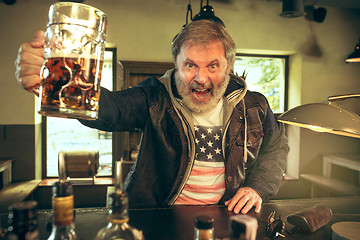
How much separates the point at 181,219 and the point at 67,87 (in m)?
→ 0.67

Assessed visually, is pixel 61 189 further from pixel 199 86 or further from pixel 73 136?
pixel 73 136

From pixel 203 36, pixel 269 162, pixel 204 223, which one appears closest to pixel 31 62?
pixel 204 223

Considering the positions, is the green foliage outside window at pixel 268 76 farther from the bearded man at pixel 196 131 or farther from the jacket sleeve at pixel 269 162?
the bearded man at pixel 196 131

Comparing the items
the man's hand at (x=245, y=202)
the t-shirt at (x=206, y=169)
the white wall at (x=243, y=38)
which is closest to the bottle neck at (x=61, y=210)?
the man's hand at (x=245, y=202)

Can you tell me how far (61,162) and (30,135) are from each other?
3651mm

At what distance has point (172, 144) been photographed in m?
1.73

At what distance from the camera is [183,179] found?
165 centimetres

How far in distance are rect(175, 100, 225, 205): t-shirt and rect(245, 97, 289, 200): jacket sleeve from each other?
204mm

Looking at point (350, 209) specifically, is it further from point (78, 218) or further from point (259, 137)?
point (78, 218)

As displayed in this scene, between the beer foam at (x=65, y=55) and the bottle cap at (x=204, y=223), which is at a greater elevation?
the beer foam at (x=65, y=55)

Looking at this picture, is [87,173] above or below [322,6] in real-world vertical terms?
below

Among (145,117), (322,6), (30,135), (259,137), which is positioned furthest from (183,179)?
(322,6)

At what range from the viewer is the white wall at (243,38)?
379 centimetres

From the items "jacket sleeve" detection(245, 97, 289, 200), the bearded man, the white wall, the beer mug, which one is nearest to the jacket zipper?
the bearded man
